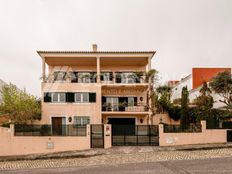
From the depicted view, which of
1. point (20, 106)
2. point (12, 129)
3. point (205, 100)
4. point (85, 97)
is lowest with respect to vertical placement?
point (12, 129)

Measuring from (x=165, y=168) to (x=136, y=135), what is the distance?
8.60 metres

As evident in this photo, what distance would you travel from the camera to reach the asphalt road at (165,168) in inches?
506

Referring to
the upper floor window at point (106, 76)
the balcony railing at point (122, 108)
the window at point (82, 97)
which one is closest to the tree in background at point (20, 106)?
the window at point (82, 97)

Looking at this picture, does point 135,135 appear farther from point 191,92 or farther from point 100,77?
point 191,92

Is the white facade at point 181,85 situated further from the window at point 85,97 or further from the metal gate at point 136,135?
the metal gate at point 136,135

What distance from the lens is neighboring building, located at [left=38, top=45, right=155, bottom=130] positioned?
29594 mm

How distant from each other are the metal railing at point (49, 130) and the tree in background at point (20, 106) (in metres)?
5.20

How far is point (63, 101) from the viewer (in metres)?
29.7

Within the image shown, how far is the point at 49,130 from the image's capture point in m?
21.9

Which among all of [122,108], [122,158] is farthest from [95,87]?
[122,158]

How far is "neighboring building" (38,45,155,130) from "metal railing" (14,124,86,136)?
292 inches

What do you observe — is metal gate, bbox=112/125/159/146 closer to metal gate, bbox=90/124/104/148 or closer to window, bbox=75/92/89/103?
metal gate, bbox=90/124/104/148

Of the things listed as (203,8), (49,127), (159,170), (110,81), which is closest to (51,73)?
(110,81)

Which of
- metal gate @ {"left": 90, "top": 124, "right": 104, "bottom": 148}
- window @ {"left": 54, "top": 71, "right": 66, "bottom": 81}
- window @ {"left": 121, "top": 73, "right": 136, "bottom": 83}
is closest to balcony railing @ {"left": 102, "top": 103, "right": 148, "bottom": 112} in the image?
window @ {"left": 121, "top": 73, "right": 136, "bottom": 83}
